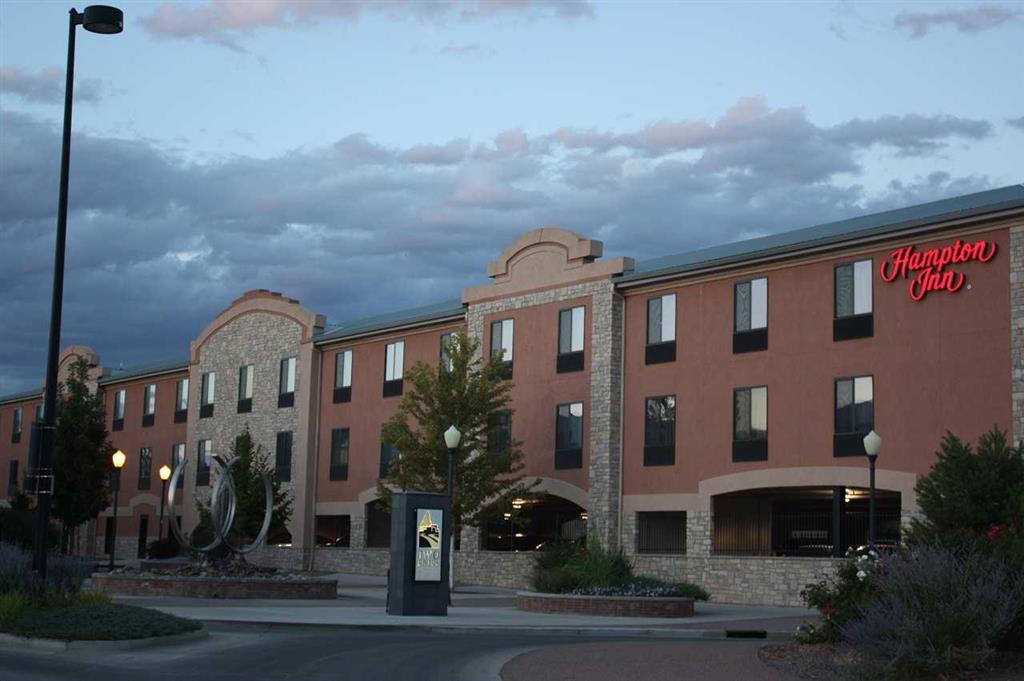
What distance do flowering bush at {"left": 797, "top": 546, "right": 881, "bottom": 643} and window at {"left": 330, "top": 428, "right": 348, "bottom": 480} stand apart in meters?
38.1

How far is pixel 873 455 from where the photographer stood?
96.7 ft

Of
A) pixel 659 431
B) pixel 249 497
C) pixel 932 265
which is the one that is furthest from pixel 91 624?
pixel 249 497

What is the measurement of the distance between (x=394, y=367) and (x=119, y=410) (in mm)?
27461

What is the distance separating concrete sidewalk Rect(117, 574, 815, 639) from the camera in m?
26.1

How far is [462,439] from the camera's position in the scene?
1704 inches

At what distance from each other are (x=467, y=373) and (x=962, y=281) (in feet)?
56.4

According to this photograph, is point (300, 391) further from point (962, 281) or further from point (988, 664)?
point (988, 664)

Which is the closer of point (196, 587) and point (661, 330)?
point (196, 587)

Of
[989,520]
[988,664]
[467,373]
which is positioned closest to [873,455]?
[989,520]

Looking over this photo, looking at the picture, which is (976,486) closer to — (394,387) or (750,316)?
(750,316)

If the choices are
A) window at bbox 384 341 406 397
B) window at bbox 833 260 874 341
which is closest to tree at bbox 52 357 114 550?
window at bbox 384 341 406 397

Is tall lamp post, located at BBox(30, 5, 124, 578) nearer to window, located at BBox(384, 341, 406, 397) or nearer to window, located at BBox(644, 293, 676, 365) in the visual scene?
window, located at BBox(644, 293, 676, 365)

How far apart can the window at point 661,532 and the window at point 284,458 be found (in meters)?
20.7

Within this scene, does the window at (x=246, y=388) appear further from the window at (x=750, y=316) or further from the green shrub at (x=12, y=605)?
the green shrub at (x=12, y=605)
